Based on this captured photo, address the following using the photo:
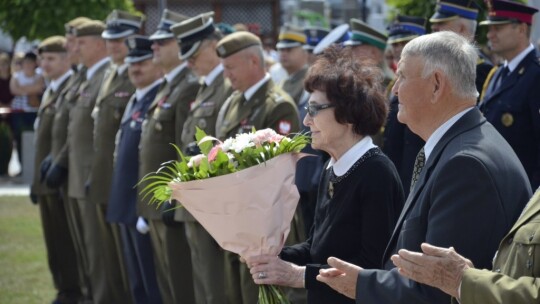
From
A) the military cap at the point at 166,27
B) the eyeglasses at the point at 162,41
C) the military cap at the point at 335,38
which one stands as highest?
the military cap at the point at 166,27

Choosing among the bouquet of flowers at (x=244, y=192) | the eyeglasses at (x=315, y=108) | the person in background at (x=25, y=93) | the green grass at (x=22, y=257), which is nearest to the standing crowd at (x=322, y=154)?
the eyeglasses at (x=315, y=108)

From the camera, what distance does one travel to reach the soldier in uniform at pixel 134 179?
826 centimetres

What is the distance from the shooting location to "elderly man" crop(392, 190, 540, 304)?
314cm

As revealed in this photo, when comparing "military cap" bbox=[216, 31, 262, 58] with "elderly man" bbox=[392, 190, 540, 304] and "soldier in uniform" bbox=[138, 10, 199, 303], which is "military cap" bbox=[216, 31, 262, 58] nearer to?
"soldier in uniform" bbox=[138, 10, 199, 303]

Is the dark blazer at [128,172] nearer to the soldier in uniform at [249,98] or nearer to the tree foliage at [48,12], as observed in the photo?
the soldier in uniform at [249,98]

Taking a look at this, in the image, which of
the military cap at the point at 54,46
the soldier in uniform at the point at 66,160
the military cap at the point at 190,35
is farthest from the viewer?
the military cap at the point at 54,46

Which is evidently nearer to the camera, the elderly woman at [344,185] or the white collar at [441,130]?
the white collar at [441,130]

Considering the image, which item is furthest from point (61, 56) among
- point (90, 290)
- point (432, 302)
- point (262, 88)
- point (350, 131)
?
point (432, 302)

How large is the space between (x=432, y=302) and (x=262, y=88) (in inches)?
149

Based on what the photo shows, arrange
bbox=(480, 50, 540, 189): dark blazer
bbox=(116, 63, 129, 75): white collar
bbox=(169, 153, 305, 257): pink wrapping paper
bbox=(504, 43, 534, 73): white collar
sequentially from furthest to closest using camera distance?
bbox=(116, 63, 129, 75): white collar < bbox=(504, 43, 534, 73): white collar < bbox=(480, 50, 540, 189): dark blazer < bbox=(169, 153, 305, 257): pink wrapping paper

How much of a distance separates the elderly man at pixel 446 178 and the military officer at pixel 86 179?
539 centimetres

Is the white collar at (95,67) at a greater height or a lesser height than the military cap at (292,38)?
greater

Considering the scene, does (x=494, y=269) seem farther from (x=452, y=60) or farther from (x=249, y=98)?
(x=249, y=98)

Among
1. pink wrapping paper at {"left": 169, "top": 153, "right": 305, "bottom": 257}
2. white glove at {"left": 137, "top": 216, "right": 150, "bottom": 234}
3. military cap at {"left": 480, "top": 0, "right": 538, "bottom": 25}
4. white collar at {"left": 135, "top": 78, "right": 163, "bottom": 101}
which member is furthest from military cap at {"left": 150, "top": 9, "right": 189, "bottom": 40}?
pink wrapping paper at {"left": 169, "top": 153, "right": 305, "bottom": 257}
